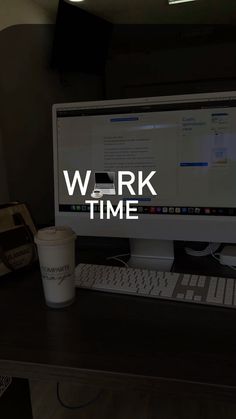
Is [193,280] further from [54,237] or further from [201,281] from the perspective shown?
[54,237]

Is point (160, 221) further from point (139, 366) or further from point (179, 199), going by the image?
point (139, 366)

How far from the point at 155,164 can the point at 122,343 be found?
0.48 metres

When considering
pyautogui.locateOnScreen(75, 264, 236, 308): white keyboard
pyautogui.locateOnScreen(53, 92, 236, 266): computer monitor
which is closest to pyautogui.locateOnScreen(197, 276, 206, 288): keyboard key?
pyautogui.locateOnScreen(75, 264, 236, 308): white keyboard

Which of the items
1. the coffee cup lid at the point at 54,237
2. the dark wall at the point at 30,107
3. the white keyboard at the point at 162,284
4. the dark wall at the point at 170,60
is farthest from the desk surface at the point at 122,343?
the dark wall at the point at 170,60

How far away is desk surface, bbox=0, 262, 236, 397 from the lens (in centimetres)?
49

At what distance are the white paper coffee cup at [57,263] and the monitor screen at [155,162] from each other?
0.26 m

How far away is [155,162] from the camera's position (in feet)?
2.93

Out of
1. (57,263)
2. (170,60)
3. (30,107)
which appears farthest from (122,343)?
(170,60)

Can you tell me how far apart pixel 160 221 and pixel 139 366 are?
1.47ft

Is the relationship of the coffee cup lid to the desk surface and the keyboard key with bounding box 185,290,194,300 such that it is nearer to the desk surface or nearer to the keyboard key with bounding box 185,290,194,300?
the desk surface

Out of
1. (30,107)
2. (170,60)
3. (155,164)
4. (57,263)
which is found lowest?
(57,263)

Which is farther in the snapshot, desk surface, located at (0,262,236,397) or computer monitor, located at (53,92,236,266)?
computer monitor, located at (53,92,236,266)

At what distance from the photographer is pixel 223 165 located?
2.78 feet

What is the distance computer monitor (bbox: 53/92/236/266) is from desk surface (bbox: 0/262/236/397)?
9.6 inches
